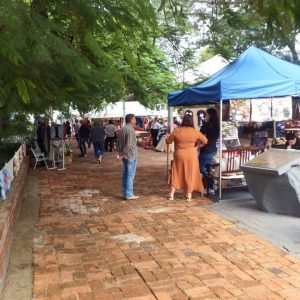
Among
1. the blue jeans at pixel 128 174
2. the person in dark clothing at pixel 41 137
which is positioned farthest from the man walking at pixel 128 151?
the person in dark clothing at pixel 41 137

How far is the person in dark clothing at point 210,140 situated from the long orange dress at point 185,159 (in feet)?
2.24

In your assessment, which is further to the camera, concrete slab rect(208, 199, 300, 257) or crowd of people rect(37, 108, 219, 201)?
crowd of people rect(37, 108, 219, 201)

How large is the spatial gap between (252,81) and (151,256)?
4.07 meters

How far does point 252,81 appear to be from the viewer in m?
7.76

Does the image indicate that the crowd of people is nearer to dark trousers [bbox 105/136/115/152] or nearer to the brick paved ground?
the brick paved ground

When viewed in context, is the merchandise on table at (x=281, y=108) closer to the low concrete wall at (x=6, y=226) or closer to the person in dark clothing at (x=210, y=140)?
the person in dark clothing at (x=210, y=140)

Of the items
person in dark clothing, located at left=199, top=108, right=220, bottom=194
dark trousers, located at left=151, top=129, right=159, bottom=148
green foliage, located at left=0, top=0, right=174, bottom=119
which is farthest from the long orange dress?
dark trousers, located at left=151, top=129, right=159, bottom=148

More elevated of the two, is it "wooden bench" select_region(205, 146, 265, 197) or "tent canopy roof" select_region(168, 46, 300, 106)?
"tent canopy roof" select_region(168, 46, 300, 106)

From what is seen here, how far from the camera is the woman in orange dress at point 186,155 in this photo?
810 centimetres

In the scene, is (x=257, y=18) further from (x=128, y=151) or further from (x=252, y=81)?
(x=128, y=151)

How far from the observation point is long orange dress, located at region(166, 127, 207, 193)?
8094mm

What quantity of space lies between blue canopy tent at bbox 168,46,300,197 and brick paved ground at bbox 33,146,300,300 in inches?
81.6

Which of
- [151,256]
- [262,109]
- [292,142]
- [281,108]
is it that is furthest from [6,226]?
[281,108]

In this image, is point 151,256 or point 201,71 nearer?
point 151,256
